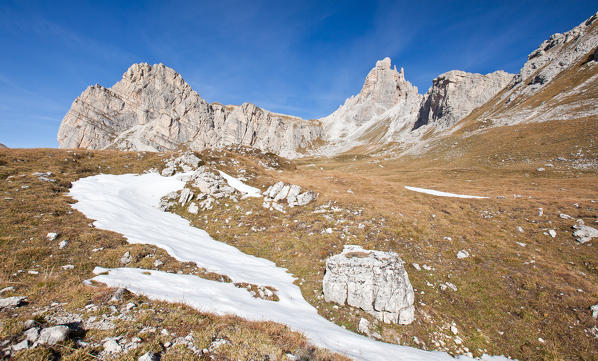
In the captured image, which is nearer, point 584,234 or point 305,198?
point 584,234

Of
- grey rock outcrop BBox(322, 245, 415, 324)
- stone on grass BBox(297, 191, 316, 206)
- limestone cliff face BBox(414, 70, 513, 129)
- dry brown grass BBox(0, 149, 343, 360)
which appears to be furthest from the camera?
limestone cliff face BBox(414, 70, 513, 129)

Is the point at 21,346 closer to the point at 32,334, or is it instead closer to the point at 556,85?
the point at 32,334

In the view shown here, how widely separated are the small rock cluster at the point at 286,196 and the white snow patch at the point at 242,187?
1.49 meters

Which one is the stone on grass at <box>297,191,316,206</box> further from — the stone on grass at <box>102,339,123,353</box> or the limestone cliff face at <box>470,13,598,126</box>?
the limestone cliff face at <box>470,13,598,126</box>

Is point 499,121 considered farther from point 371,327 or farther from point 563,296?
point 371,327

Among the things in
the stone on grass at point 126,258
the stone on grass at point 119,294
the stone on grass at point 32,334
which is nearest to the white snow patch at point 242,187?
the stone on grass at point 126,258

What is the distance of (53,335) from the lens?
582 cm

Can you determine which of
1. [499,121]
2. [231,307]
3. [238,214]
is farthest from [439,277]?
[499,121]

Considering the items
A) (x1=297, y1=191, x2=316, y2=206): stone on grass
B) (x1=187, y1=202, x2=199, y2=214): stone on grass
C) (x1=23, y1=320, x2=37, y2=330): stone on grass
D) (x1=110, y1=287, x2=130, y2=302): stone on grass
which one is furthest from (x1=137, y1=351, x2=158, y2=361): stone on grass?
(x1=297, y1=191, x2=316, y2=206): stone on grass

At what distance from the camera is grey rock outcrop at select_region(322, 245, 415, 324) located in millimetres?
12195

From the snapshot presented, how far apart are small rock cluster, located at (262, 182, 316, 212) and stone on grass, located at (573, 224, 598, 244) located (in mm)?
25512

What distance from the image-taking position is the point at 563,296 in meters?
14.3

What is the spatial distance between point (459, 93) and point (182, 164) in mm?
212302

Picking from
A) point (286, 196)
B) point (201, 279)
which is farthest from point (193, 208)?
point (201, 279)
